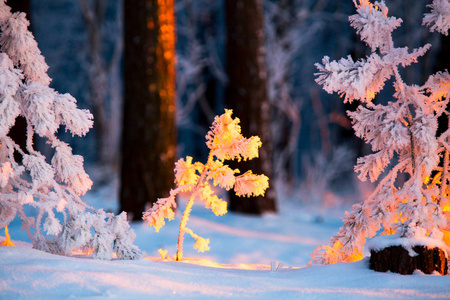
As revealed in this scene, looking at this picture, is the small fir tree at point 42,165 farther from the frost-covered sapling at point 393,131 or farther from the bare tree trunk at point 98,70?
the bare tree trunk at point 98,70

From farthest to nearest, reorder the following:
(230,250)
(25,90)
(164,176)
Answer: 1. (164,176)
2. (230,250)
3. (25,90)

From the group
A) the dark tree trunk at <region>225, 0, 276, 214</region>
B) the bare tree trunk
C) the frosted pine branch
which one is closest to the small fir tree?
the frosted pine branch

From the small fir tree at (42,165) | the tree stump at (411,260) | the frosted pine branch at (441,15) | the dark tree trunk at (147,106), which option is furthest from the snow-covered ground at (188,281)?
the dark tree trunk at (147,106)

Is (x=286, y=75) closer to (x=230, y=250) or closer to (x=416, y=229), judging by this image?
(x=230, y=250)

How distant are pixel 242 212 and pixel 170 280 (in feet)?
15.2

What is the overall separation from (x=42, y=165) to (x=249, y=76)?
15.9 ft

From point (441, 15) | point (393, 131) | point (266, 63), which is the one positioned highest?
point (266, 63)

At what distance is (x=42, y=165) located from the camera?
3.03m

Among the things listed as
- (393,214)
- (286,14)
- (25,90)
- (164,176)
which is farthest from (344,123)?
(25,90)

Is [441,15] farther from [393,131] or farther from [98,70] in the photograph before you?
[98,70]

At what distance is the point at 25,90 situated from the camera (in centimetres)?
297

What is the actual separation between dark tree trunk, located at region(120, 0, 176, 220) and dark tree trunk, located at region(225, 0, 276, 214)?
1666mm

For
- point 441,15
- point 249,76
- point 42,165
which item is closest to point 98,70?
point 249,76

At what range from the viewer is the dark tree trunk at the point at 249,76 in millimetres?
7250
